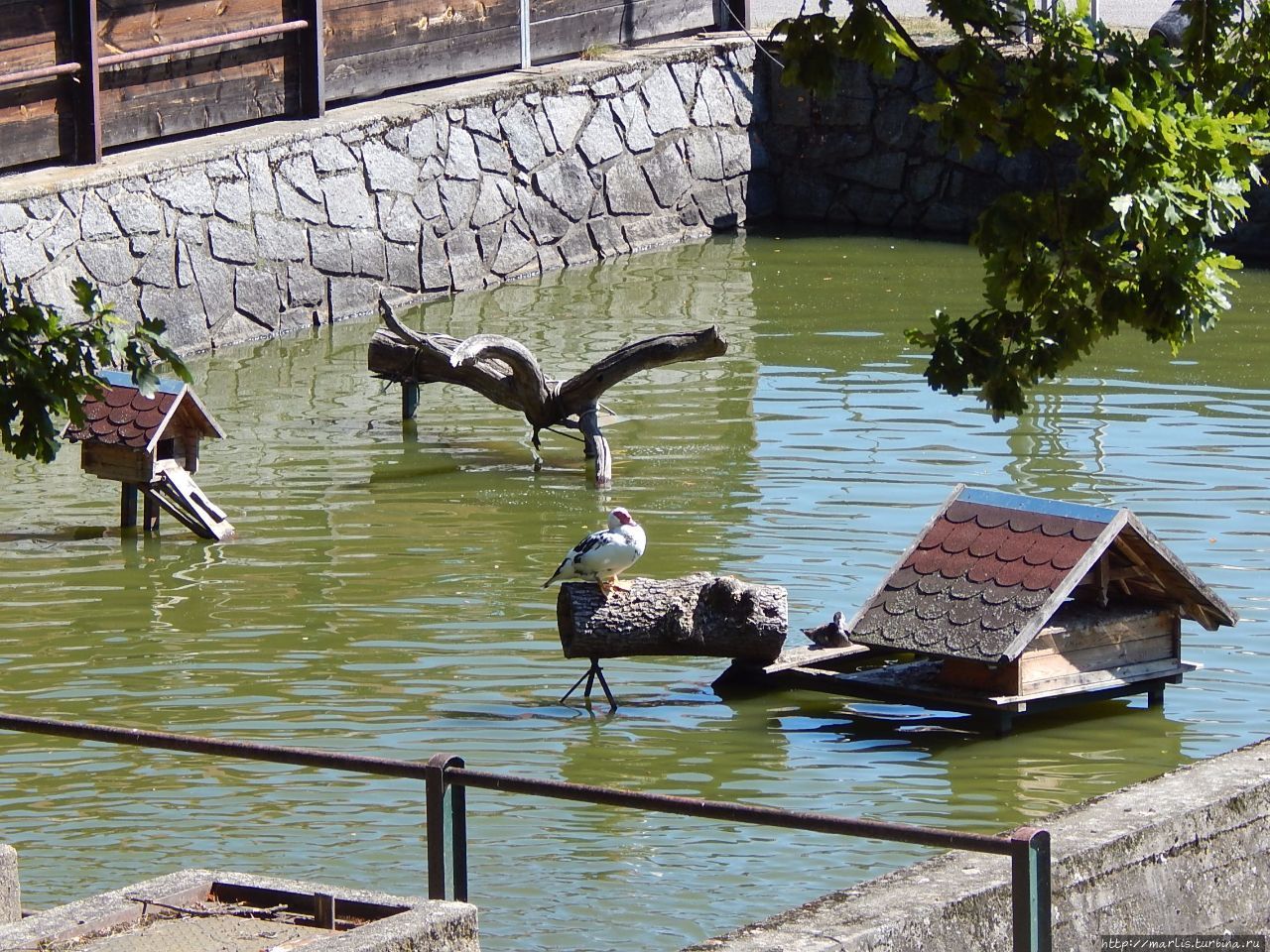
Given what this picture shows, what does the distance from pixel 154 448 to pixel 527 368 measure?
2395 mm

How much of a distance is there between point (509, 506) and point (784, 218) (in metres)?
8.96

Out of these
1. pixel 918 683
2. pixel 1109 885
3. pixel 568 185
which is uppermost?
pixel 568 185

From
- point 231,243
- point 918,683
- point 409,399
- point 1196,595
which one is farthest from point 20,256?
point 1196,595

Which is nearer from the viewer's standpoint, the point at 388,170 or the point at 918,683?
the point at 918,683

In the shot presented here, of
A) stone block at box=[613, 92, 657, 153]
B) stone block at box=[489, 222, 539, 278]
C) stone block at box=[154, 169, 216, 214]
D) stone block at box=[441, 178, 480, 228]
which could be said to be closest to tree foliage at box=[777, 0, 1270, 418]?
stone block at box=[154, 169, 216, 214]

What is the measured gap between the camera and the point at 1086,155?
5.07 meters

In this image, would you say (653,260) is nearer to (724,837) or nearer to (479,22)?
(479,22)

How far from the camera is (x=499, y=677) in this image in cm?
817

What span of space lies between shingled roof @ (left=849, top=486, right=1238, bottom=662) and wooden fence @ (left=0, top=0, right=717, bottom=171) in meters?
7.49

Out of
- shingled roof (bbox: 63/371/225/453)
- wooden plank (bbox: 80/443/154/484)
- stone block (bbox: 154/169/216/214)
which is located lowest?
wooden plank (bbox: 80/443/154/484)

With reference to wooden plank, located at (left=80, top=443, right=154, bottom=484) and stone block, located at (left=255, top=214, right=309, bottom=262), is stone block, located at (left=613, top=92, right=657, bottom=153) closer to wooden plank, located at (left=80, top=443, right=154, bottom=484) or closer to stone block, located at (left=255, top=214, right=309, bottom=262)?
stone block, located at (left=255, top=214, right=309, bottom=262)

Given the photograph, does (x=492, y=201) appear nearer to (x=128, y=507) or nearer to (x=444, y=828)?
(x=128, y=507)

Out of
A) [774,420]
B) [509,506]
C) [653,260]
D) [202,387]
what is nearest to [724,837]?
[509,506]

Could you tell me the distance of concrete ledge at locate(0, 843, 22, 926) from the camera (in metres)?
4.87
